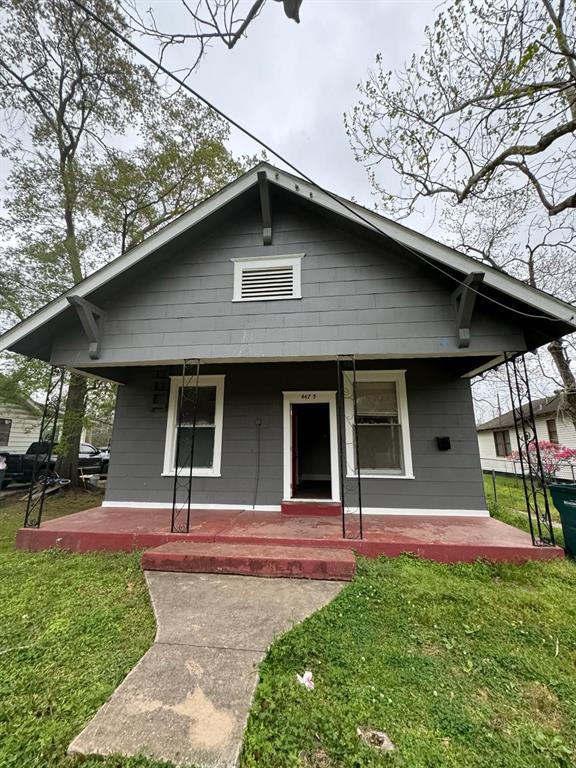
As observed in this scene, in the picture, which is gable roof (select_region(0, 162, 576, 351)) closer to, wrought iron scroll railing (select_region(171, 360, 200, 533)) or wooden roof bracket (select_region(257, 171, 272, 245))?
wooden roof bracket (select_region(257, 171, 272, 245))

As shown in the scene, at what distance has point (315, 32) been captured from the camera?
126 inches

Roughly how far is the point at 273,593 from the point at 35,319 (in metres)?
4.72

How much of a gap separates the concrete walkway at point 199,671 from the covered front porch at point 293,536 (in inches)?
18.0

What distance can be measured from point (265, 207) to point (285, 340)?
2.03m

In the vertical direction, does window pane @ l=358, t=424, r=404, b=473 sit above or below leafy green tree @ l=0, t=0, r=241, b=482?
below

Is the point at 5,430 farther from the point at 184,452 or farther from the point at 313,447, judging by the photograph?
the point at 313,447

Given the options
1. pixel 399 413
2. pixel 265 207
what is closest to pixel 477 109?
pixel 265 207

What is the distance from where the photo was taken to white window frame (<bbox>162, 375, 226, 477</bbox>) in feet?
19.3

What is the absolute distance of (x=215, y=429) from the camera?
19.7 ft

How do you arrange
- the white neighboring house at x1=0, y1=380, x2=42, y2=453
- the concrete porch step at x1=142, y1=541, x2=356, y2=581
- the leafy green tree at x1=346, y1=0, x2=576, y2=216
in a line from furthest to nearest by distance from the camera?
the white neighboring house at x1=0, y1=380, x2=42, y2=453, the leafy green tree at x1=346, y1=0, x2=576, y2=216, the concrete porch step at x1=142, y1=541, x2=356, y2=581

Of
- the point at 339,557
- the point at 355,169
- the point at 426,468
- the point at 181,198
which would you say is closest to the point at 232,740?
the point at 339,557

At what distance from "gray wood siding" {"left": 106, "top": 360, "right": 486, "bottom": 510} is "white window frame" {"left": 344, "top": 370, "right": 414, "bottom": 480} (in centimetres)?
9

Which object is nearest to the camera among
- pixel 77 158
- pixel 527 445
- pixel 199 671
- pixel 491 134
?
pixel 199 671

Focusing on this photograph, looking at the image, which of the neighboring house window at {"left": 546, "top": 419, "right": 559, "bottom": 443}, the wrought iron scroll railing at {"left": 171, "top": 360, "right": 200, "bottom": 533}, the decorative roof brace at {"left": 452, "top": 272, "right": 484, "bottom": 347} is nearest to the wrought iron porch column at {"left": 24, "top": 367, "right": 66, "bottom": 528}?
the wrought iron scroll railing at {"left": 171, "top": 360, "right": 200, "bottom": 533}
